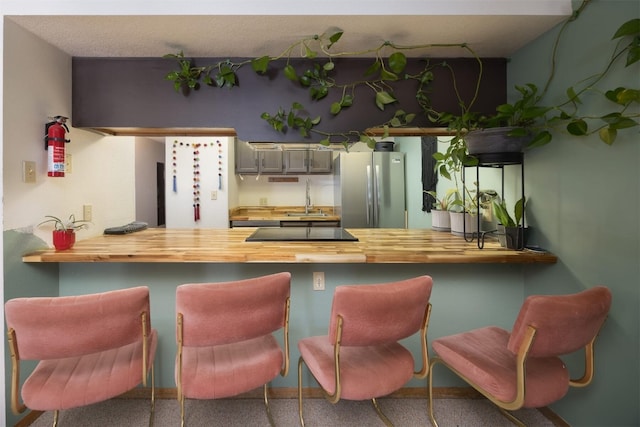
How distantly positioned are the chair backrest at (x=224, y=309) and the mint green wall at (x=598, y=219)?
5.00ft

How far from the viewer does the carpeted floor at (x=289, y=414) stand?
1866mm

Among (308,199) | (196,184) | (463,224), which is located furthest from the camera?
(308,199)

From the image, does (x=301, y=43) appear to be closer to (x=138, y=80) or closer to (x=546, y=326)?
(x=138, y=80)

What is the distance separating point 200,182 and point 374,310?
3778 mm

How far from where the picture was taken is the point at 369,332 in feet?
4.42

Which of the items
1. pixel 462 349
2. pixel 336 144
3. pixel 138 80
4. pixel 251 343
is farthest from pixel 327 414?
pixel 138 80

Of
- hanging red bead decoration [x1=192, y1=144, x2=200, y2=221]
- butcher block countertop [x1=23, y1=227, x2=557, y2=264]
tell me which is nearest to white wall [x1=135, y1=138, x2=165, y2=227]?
hanging red bead decoration [x1=192, y1=144, x2=200, y2=221]

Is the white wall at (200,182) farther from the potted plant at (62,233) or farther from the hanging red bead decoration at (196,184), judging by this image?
the potted plant at (62,233)

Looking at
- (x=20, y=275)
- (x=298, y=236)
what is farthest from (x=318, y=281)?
(x=20, y=275)

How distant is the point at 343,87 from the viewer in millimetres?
2254

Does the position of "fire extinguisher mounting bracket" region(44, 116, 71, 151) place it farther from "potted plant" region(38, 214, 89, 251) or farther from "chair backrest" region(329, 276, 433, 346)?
"chair backrest" region(329, 276, 433, 346)

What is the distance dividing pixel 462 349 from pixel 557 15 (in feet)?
5.75

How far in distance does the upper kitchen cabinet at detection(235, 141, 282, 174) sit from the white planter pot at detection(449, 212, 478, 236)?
2.74 metres

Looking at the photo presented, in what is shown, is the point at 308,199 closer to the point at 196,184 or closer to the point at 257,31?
the point at 196,184
